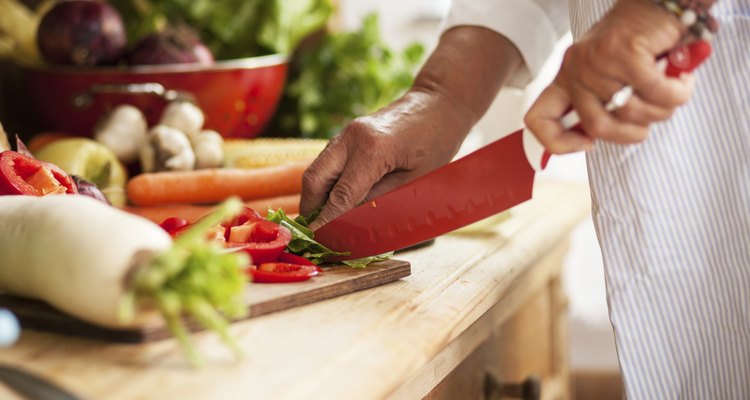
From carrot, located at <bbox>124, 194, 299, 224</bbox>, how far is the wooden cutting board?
1.19ft

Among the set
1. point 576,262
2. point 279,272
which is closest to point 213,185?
point 279,272

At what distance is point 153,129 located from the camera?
1473 millimetres

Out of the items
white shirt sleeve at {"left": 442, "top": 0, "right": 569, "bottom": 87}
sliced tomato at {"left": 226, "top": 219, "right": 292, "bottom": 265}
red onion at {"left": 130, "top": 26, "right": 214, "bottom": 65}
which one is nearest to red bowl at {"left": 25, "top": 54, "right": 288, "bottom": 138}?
red onion at {"left": 130, "top": 26, "right": 214, "bottom": 65}

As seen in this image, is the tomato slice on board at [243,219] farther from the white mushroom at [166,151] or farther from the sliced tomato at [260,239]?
the white mushroom at [166,151]

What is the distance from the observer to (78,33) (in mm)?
1545

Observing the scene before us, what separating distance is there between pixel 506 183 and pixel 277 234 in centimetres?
26

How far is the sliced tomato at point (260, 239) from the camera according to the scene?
0.98m

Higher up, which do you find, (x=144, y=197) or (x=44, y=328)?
(x=144, y=197)

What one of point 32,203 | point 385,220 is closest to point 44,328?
point 32,203

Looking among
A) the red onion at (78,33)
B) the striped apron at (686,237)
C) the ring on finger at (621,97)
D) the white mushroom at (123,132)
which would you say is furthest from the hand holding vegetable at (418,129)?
the red onion at (78,33)

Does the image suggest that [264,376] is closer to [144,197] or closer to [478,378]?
[478,378]

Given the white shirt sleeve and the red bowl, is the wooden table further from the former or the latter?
the red bowl

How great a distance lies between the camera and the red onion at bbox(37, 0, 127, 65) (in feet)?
5.06

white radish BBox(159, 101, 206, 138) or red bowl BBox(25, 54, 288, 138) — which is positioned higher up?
red bowl BBox(25, 54, 288, 138)
